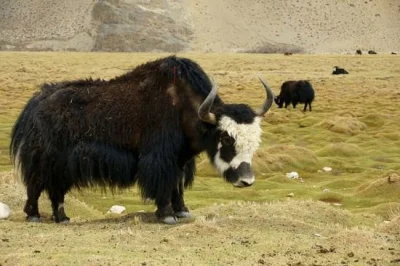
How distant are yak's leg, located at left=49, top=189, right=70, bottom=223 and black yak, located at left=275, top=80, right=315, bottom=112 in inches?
950

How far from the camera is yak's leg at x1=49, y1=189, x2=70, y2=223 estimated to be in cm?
930

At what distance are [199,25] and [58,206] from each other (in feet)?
350

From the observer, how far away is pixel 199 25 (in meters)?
115

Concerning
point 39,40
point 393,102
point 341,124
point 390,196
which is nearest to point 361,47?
point 39,40

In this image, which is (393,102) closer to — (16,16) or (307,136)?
(307,136)

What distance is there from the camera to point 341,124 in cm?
2453

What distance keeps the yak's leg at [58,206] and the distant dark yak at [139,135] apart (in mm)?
13

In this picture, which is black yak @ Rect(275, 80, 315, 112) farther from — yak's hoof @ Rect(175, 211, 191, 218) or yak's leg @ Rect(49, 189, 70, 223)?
yak's leg @ Rect(49, 189, 70, 223)

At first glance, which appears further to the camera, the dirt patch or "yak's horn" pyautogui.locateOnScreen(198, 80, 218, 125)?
the dirt patch

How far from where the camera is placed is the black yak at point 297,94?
32594mm

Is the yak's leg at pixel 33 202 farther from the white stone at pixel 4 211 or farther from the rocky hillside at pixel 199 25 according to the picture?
the rocky hillside at pixel 199 25

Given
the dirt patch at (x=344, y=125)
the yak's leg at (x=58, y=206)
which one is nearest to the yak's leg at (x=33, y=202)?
the yak's leg at (x=58, y=206)

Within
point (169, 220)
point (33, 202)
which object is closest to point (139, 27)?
point (33, 202)

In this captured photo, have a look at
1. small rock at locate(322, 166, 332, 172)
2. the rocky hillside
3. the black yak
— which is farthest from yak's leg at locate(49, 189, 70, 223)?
the rocky hillside
